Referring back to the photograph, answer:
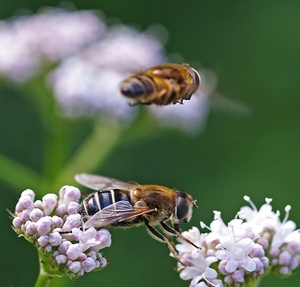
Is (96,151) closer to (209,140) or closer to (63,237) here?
(63,237)

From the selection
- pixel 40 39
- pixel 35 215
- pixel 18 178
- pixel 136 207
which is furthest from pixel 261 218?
pixel 40 39

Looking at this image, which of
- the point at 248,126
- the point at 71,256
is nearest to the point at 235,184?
the point at 248,126

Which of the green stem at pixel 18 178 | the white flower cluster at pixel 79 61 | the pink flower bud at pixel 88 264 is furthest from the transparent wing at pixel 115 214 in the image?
the white flower cluster at pixel 79 61

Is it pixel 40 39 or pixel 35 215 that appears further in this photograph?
pixel 40 39

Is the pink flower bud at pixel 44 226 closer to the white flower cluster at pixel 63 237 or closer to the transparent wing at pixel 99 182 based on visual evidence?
→ the white flower cluster at pixel 63 237

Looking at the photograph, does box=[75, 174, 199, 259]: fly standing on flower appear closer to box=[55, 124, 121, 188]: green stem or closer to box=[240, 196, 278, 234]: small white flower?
box=[240, 196, 278, 234]: small white flower

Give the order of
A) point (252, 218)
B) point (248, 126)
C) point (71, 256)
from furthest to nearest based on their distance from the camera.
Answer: point (248, 126)
point (252, 218)
point (71, 256)

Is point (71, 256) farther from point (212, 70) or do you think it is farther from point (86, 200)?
point (212, 70)
